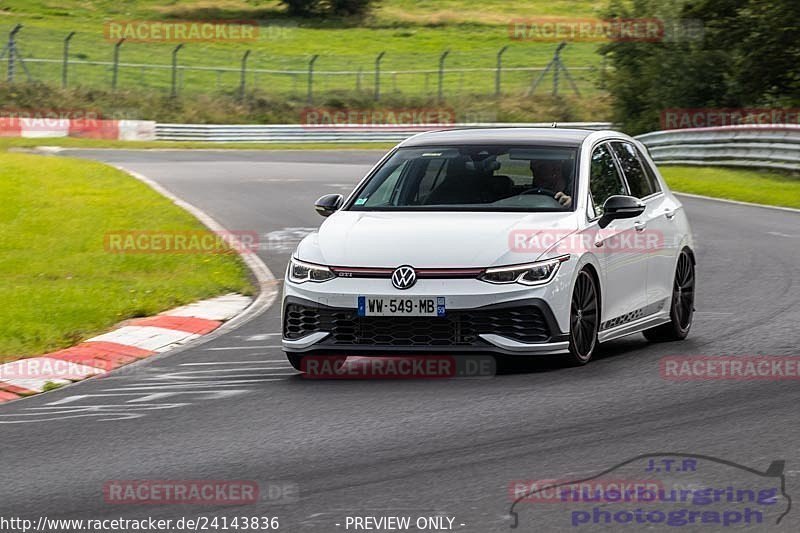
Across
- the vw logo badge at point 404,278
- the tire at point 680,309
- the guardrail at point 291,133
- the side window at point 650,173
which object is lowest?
the guardrail at point 291,133

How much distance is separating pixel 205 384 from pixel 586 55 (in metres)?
59.4

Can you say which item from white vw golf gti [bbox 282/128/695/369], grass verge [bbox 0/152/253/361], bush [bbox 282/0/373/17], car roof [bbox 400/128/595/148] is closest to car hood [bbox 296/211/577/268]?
white vw golf gti [bbox 282/128/695/369]

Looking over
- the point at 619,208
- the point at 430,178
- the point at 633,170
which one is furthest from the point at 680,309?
the point at 430,178

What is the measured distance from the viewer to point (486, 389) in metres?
8.55

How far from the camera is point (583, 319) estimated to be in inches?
362

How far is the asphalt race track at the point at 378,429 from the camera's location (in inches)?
240

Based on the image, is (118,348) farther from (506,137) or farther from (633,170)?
(633,170)

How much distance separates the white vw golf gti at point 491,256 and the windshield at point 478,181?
0.03 ft

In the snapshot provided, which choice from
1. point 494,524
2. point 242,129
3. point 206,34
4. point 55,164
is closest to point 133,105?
point 242,129

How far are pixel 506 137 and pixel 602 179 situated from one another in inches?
28.5

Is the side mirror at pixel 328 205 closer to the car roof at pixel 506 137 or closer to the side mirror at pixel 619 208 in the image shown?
the car roof at pixel 506 137

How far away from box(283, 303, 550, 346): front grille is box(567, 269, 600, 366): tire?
0.32 metres

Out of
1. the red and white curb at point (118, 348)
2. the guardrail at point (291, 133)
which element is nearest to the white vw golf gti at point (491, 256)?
the red and white curb at point (118, 348)

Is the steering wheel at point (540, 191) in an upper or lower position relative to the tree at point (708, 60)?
upper
